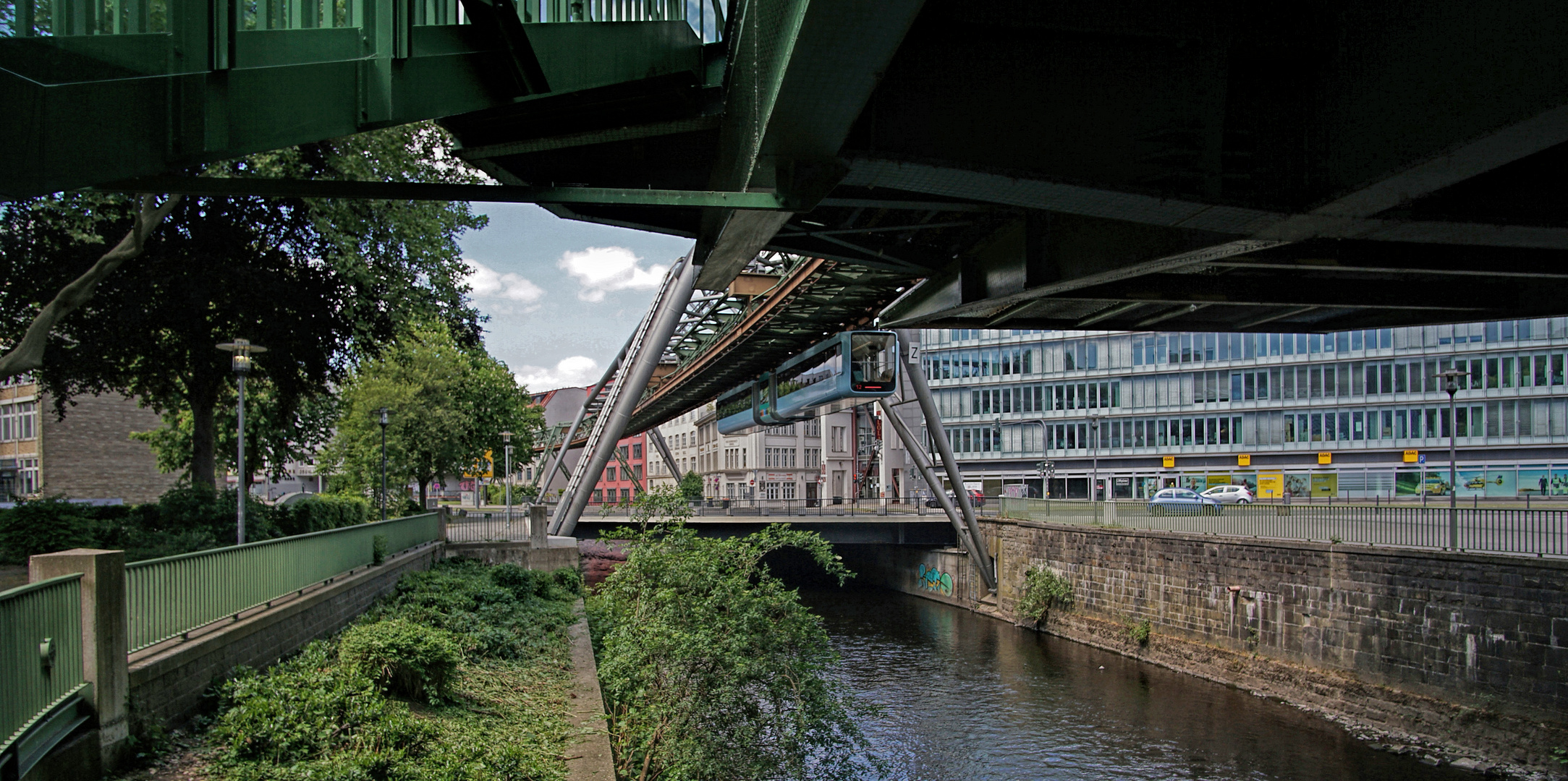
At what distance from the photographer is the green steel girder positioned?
4105 millimetres

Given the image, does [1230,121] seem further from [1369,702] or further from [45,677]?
[1369,702]

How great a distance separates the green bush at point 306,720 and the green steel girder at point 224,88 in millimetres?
5771

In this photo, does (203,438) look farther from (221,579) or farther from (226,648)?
(226,648)

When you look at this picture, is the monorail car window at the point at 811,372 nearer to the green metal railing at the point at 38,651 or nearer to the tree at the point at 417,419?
the tree at the point at 417,419

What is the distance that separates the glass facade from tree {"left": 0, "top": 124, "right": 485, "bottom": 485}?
32630mm

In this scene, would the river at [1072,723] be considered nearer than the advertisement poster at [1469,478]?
Yes

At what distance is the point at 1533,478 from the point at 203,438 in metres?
60.7

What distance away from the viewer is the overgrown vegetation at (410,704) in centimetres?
852

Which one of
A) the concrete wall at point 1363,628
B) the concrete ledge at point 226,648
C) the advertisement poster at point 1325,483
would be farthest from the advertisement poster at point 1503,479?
the concrete ledge at point 226,648

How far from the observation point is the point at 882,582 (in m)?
48.1

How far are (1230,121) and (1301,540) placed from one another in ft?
65.7

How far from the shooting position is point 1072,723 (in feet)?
69.3

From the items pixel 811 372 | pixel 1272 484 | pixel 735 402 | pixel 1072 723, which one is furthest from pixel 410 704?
pixel 1272 484

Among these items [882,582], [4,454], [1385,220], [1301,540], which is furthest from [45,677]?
[4,454]
